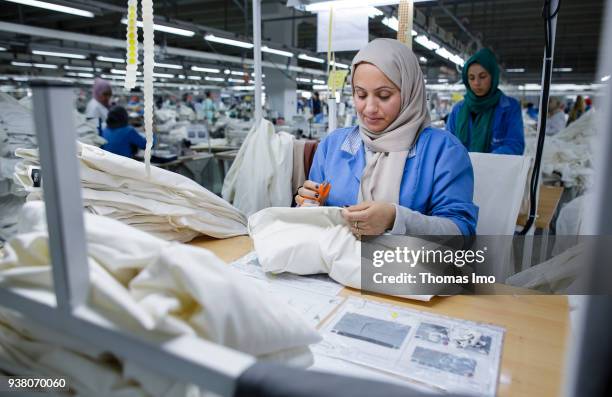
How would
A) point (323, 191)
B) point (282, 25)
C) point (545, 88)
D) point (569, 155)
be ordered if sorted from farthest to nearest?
point (282, 25) → point (569, 155) → point (545, 88) → point (323, 191)

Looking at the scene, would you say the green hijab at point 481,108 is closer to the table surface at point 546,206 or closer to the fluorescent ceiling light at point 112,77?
the table surface at point 546,206

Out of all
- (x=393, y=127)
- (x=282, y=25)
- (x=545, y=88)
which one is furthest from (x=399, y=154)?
(x=282, y=25)

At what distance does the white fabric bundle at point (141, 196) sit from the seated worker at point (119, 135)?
131 inches

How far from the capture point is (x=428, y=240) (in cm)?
118

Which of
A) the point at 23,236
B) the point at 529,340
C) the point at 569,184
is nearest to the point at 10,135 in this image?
the point at 23,236

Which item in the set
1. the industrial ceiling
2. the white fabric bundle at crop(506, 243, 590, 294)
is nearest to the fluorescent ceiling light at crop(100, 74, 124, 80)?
the industrial ceiling

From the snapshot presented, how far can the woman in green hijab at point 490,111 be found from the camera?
2.75 meters

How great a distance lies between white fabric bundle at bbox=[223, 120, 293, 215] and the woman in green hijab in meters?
1.37

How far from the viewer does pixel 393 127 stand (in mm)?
1436

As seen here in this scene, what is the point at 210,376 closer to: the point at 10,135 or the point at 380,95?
the point at 380,95

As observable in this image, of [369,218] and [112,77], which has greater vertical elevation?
[112,77]

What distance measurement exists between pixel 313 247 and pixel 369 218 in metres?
0.17

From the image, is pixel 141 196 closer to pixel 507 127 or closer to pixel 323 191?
pixel 323 191

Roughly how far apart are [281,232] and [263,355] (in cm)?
60
